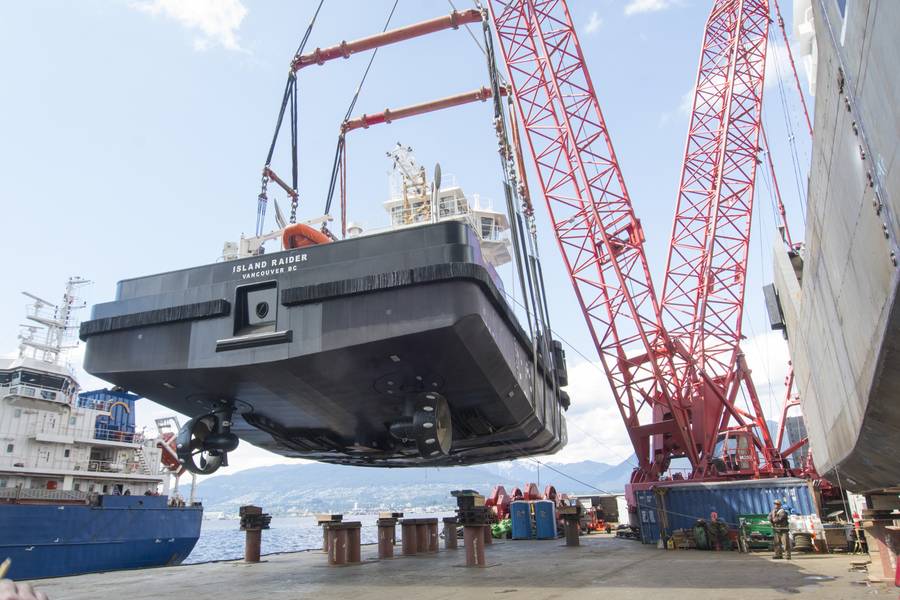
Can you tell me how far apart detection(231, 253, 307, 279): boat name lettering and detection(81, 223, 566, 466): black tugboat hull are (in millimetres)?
22

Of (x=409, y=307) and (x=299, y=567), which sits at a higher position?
(x=409, y=307)

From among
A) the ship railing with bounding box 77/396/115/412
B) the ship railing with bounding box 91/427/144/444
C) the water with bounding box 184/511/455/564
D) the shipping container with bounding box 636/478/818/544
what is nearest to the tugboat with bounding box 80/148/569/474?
the shipping container with bounding box 636/478/818/544

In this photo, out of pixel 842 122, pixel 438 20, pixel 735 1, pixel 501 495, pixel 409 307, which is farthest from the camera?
pixel 735 1

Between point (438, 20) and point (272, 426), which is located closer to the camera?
point (272, 426)

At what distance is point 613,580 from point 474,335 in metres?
4.34

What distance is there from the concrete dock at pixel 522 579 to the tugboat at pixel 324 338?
83.9 inches

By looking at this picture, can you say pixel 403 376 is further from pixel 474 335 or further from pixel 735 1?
pixel 735 1

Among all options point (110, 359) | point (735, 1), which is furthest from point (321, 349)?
point (735, 1)

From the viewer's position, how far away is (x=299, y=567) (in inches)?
504

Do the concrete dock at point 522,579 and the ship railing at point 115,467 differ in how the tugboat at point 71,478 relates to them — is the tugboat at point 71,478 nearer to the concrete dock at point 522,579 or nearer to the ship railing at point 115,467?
the ship railing at point 115,467

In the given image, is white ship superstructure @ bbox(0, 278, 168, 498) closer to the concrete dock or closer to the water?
the water

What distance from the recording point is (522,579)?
9117mm

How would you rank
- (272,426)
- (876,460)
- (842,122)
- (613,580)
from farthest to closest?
(272,426)
(613,580)
(876,460)
(842,122)

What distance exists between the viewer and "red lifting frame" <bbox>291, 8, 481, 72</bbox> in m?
14.3
